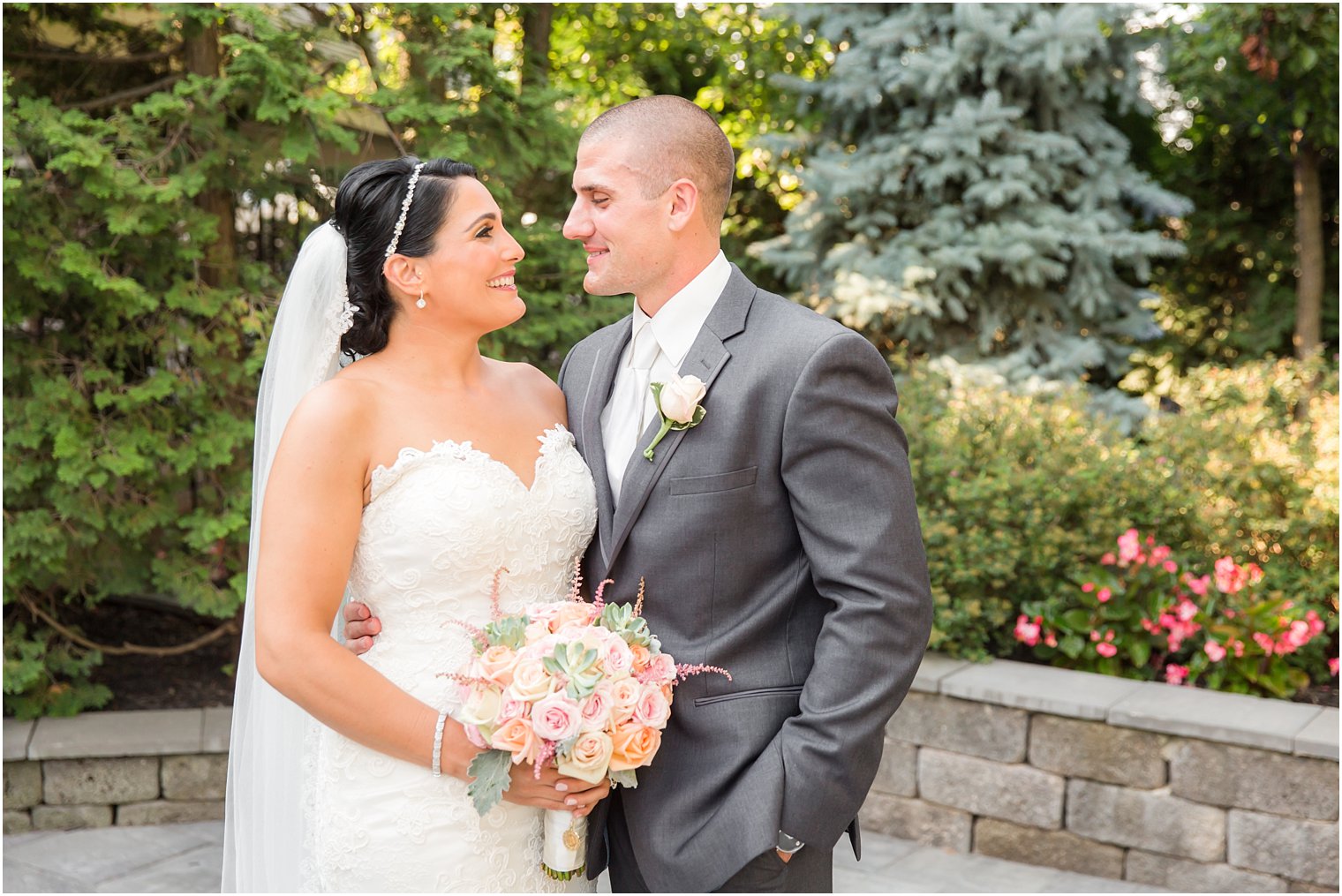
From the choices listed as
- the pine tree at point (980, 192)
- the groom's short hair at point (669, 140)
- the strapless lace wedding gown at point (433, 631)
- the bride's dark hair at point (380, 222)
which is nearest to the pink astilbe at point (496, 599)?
the strapless lace wedding gown at point (433, 631)

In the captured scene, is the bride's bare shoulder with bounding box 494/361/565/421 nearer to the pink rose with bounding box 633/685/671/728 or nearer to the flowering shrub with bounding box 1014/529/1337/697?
the pink rose with bounding box 633/685/671/728

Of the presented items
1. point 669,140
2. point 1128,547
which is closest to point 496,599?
point 669,140

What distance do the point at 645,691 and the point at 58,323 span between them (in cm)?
455

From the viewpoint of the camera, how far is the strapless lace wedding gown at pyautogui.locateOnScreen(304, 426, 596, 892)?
7.79ft

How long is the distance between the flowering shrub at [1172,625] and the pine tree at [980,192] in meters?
2.33

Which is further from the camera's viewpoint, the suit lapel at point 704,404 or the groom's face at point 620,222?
the groom's face at point 620,222

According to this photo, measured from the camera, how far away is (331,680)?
2.20 m

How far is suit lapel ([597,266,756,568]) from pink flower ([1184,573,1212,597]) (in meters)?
3.17

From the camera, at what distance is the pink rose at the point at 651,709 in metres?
2.11

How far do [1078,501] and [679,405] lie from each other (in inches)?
138

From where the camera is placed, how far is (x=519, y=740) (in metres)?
2.07

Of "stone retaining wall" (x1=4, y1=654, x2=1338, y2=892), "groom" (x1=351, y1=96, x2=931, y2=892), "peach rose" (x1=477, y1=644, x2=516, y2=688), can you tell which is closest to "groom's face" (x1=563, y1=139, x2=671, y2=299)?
"groom" (x1=351, y1=96, x2=931, y2=892)

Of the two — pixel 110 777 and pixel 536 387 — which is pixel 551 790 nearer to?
pixel 536 387

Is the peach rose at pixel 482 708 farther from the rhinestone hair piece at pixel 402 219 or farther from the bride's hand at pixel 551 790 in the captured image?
the rhinestone hair piece at pixel 402 219
